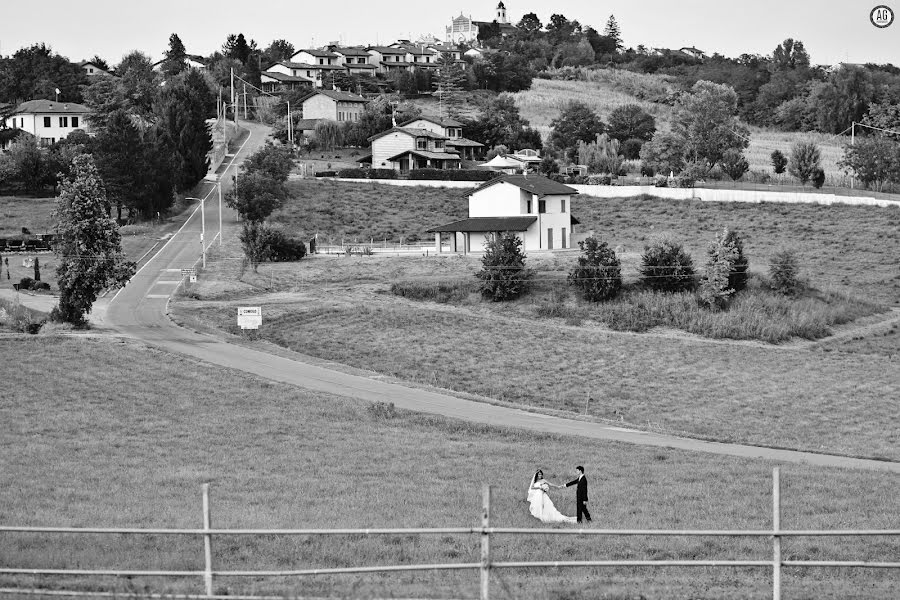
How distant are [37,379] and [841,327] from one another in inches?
1637

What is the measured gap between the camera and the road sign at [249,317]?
196 feet

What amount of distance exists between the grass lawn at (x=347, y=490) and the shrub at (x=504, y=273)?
25292 mm

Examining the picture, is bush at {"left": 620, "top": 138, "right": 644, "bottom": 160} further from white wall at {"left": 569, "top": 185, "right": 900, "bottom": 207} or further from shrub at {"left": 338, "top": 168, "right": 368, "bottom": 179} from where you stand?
shrub at {"left": 338, "top": 168, "right": 368, "bottom": 179}

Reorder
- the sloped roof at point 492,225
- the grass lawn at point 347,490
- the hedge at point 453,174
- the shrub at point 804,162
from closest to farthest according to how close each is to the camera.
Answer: the grass lawn at point 347,490 → the sloped roof at point 492,225 → the shrub at point 804,162 → the hedge at point 453,174

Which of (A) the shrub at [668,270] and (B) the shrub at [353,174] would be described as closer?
(A) the shrub at [668,270]

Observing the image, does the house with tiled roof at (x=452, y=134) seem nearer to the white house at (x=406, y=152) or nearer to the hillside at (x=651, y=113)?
the white house at (x=406, y=152)

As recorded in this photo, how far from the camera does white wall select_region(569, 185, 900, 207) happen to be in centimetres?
9656

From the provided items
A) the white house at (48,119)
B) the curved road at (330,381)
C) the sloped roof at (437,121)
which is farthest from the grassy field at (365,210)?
the white house at (48,119)

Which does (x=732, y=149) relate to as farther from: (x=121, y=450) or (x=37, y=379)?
(x=121, y=450)

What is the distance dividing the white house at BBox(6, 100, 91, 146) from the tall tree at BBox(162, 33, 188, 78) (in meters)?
38.7

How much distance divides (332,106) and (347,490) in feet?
395

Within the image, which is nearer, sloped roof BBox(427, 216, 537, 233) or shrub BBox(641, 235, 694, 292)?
shrub BBox(641, 235, 694, 292)

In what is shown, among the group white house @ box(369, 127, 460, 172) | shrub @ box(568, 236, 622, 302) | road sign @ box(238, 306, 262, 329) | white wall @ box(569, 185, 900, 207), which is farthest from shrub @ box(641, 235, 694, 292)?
white house @ box(369, 127, 460, 172)

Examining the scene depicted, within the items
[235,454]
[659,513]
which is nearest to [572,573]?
[659,513]
